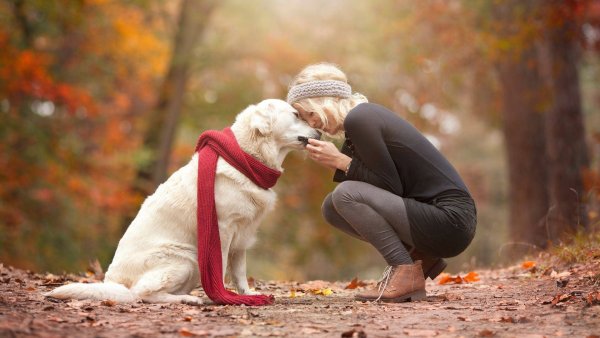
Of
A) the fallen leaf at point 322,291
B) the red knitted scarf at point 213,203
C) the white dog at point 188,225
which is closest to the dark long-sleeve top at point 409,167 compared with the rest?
the white dog at point 188,225

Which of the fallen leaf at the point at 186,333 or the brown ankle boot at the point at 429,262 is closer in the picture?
the fallen leaf at the point at 186,333

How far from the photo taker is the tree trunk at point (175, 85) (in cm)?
1322

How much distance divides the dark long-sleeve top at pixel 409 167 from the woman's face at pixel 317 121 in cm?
24

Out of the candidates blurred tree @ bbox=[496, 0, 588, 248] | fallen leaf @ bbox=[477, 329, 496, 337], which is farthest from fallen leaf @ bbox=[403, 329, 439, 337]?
blurred tree @ bbox=[496, 0, 588, 248]

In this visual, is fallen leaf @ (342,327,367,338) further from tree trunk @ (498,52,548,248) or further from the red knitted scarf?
tree trunk @ (498,52,548,248)

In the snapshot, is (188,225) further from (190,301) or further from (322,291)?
(322,291)

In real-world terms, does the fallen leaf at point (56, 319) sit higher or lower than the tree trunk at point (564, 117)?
lower

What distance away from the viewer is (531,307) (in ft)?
13.5

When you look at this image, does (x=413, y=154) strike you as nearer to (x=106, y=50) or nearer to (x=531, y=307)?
(x=531, y=307)

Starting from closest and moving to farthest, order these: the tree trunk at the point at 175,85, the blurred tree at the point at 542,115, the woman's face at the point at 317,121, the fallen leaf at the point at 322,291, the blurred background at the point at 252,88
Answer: the woman's face at the point at 317,121
the fallen leaf at the point at 322,291
the blurred tree at the point at 542,115
the blurred background at the point at 252,88
the tree trunk at the point at 175,85

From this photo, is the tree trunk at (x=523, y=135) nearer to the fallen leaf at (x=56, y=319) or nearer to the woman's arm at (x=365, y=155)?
the woman's arm at (x=365, y=155)

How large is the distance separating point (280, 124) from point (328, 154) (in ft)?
1.35

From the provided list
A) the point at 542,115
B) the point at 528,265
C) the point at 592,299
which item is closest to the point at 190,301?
the point at 592,299

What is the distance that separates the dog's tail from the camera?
4.36 m
